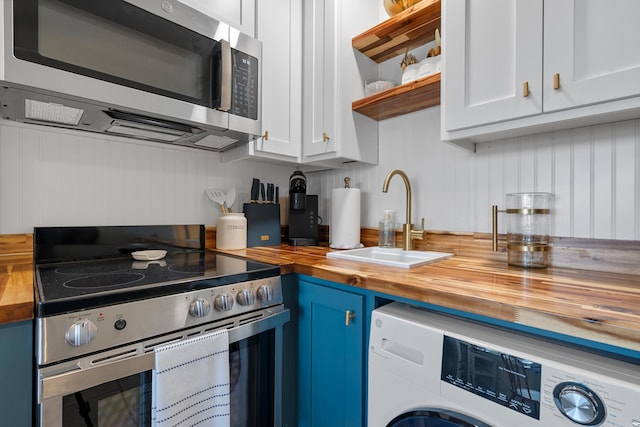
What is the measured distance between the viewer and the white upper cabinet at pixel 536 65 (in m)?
0.85

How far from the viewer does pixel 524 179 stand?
1.25m

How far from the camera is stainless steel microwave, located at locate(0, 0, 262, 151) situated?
904 mm

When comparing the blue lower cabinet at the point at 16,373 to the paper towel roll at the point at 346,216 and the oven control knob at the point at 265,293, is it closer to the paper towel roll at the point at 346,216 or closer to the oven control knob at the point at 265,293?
the oven control knob at the point at 265,293

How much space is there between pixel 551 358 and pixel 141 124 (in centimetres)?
151

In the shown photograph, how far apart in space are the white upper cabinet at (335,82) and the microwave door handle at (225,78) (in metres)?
0.53

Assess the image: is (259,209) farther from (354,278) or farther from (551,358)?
(551,358)

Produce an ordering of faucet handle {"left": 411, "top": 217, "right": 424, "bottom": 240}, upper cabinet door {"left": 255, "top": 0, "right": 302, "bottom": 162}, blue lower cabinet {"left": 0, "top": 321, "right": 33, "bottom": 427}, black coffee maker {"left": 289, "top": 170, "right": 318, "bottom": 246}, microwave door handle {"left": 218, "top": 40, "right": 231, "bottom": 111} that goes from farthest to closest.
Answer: black coffee maker {"left": 289, "top": 170, "right": 318, "bottom": 246} < upper cabinet door {"left": 255, "top": 0, "right": 302, "bottom": 162} < faucet handle {"left": 411, "top": 217, "right": 424, "bottom": 240} < microwave door handle {"left": 218, "top": 40, "right": 231, "bottom": 111} < blue lower cabinet {"left": 0, "top": 321, "right": 33, "bottom": 427}

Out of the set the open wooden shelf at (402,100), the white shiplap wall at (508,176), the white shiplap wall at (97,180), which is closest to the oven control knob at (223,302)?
the white shiplap wall at (97,180)

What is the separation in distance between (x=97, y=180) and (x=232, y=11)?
3.26 ft

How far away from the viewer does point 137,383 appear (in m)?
0.82

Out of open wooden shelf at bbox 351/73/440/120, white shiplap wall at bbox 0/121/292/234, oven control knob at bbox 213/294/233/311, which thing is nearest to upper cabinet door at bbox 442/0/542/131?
open wooden shelf at bbox 351/73/440/120

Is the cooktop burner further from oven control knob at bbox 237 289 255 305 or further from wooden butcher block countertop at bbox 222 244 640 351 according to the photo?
wooden butcher block countertop at bbox 222 244 640 351

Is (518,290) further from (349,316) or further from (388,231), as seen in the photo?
(388,231)

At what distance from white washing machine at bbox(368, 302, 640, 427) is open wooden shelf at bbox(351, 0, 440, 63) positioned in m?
1.25
